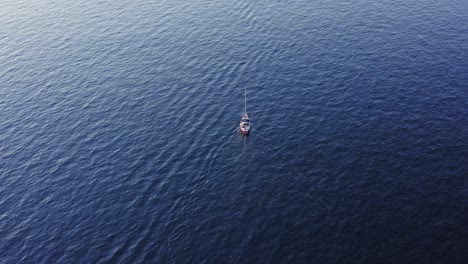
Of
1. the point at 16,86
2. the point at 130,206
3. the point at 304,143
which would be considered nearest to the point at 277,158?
the point at 304,143

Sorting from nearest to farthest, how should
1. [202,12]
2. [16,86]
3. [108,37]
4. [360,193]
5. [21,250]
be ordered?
[21,250] < [360,193] < [16,86] < [108,37] < [202,12]

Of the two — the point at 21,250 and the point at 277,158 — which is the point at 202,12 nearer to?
the point at 277,158

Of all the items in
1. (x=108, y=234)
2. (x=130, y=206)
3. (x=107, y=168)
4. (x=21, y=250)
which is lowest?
(x=21, y=250)

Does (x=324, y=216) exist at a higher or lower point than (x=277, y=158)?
lower

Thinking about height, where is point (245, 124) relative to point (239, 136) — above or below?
above

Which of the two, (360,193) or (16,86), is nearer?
(360,193)

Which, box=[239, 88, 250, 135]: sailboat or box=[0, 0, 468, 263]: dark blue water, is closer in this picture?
box=[0, 0, 468, 263]: dark blue water

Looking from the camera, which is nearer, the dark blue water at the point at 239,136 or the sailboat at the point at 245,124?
the dark blue water at the point at 239,136

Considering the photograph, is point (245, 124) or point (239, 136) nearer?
point (239, 136)
